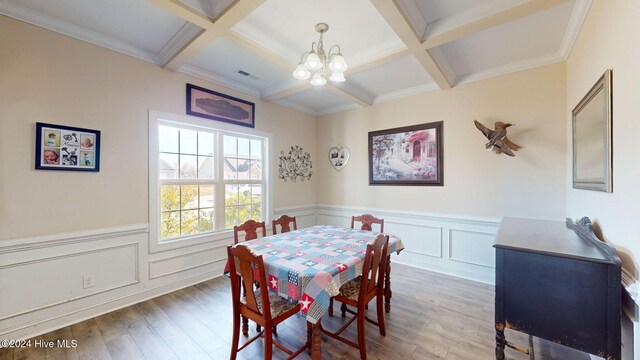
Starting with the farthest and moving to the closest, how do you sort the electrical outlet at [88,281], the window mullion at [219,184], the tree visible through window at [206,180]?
the window mullion at [219,184], the tree visible through window at [206,180], the electrical outlet at [88,281]

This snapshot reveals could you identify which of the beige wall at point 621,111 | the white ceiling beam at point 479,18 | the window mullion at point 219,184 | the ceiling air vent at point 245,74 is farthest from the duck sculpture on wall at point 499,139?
the window mullion at point 219,184

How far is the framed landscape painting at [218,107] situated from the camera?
10.3 feet

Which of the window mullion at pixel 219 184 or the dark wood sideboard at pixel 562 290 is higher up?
the window mullion at pixel 219 184

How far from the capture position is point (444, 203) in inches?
138

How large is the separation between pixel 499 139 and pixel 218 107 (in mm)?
3603

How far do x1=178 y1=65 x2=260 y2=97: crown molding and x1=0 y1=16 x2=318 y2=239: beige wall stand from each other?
0.31ft

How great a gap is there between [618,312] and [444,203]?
2274 mm

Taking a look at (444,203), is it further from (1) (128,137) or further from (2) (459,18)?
(1) (128,137)

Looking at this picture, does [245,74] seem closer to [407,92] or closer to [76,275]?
[407,92]

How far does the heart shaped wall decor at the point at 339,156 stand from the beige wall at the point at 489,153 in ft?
0.97

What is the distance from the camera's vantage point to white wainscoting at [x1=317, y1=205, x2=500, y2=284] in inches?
125

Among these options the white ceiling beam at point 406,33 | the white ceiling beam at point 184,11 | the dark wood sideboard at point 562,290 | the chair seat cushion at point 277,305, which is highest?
the white ceiling beam at point 184,11

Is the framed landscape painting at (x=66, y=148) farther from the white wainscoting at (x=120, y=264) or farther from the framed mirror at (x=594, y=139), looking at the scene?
the framed mirror at (x=594, y=139)

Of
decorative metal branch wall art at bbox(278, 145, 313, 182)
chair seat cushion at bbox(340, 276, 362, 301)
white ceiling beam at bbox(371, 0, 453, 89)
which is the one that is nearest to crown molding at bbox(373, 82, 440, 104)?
white ceiling beam at bbox(371, 0, 453, 89)
